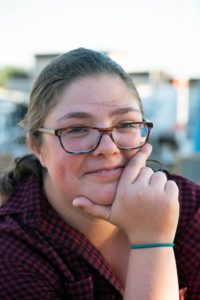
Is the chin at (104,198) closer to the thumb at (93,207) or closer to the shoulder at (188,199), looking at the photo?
the thumb at (93,207)

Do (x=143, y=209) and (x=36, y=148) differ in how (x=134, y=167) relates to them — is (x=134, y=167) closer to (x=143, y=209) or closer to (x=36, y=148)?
(x=143, y=209)

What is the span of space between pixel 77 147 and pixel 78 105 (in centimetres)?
17

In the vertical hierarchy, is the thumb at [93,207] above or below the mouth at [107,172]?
below

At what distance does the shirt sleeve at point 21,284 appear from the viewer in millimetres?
1460

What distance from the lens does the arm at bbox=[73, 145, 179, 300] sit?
1.40 meters

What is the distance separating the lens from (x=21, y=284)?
4.81 feet

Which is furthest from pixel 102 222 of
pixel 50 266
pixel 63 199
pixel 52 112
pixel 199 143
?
pixel 199 143

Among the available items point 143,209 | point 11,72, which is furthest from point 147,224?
point 11,72

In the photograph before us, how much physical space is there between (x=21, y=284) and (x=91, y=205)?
40 cm

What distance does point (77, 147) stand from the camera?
156cm

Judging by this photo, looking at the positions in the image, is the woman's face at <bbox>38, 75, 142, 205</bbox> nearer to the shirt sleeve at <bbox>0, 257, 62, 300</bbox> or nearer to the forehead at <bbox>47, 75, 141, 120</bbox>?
the forehead at <bbox>47, 75, 141, 120</bbox>

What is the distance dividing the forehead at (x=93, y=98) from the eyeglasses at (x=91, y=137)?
0.20ft

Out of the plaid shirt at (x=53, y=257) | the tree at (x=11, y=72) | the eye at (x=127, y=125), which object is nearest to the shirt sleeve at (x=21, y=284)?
the plaid shirt at (x=53, y=257)

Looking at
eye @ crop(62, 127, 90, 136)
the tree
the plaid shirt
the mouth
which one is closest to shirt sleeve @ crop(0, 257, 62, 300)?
the plaid shirt
